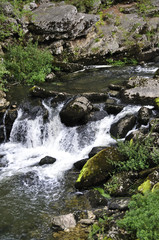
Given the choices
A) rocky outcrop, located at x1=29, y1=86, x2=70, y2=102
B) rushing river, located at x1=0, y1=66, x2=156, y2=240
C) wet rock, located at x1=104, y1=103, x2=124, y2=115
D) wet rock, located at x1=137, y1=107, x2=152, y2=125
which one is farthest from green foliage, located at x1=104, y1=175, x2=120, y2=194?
rocky outcrop, located at x1=29, y1=86, x2=70, y2=102

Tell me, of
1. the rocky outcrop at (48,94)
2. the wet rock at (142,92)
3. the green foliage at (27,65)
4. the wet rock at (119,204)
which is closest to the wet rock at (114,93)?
the wet rock at (142,92)

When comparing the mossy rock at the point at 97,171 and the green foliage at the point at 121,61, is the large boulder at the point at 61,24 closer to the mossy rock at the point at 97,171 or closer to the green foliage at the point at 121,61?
the green foliage at the point at 121,61

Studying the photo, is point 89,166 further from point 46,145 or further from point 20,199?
point 46,145

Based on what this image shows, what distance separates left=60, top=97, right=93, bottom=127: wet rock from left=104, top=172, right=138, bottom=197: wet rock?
12.2 feet

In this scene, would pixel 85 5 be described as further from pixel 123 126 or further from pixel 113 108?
pixel 123 126

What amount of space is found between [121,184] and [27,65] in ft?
36.3

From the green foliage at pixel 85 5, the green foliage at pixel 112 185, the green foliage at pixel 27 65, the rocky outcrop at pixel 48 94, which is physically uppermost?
the green foliage at pixel 85 5

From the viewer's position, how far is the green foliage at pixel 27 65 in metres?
14.4

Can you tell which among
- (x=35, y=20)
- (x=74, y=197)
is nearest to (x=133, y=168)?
(x=74, y=197)

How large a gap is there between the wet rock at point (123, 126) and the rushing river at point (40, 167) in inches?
15.6

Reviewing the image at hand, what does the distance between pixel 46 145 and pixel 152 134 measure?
485 centimetres

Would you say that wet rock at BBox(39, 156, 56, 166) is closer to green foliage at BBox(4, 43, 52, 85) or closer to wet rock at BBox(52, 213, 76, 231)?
wet rock at BBox(52, 213, 76, 231)

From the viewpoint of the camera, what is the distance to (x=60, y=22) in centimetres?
1738

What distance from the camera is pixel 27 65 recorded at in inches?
579
